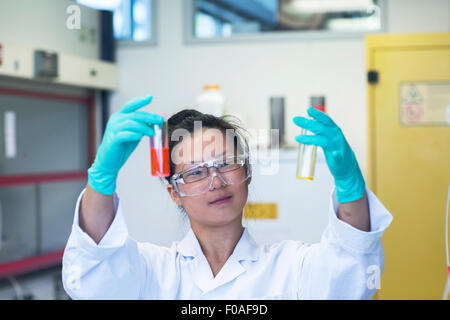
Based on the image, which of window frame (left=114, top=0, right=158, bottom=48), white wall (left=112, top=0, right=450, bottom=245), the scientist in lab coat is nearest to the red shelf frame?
white wall (left=112, top=0, right=450, bottom=245)

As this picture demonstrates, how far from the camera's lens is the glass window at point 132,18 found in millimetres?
1750

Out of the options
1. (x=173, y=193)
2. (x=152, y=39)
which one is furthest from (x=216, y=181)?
(x=152, y=39)

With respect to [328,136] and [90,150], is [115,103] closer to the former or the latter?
[90,150]

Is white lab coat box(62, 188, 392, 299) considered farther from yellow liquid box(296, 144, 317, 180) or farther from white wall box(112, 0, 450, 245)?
white wall box(112, 0, 450, 245)

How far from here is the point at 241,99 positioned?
2318 mm

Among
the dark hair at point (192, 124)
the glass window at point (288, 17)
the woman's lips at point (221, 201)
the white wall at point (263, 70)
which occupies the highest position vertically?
the glass window at point (288, 17)

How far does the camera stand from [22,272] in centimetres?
200

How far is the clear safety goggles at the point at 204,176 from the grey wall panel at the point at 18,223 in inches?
51.9

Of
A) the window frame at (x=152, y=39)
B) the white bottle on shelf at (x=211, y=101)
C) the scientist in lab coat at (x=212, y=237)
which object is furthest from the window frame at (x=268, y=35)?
the scientist in lab coat at (x=212, y=237)

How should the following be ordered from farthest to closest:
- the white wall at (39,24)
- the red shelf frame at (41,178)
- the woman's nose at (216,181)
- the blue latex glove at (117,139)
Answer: the red shelf frame at (41,178) < the white wall at (39,24) < the woman's nose at (216,181) < the blue latex glove at (117,139)

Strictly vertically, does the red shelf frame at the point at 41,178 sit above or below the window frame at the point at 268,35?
below

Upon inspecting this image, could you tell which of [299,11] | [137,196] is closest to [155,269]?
[137,196]

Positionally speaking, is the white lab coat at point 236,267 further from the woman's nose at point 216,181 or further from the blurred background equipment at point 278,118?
the blurred background equipment at point 278,118

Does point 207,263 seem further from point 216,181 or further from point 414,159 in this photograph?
point 414,159
